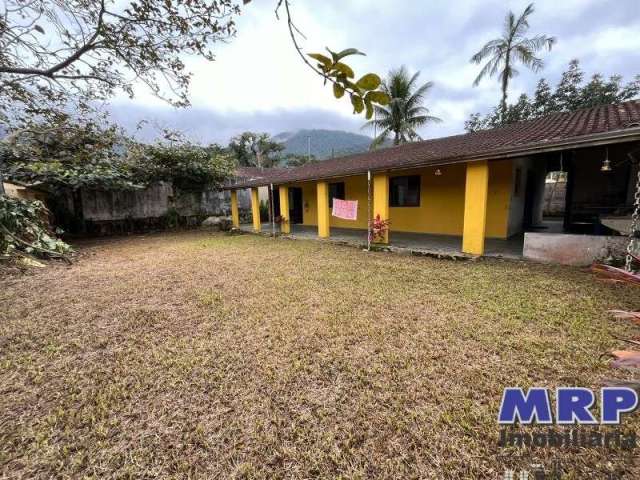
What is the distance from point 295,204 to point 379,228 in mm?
7285

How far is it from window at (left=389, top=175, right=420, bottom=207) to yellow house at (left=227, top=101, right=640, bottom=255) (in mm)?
35

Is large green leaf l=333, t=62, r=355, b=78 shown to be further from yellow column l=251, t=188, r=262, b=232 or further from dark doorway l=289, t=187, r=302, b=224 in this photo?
dark doorway l=289, t=187, r=302, b=224

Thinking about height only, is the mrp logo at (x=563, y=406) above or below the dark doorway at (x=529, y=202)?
below

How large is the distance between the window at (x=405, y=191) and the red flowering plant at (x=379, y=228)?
8.53ft

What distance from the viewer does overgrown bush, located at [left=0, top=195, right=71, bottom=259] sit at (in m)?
5.95

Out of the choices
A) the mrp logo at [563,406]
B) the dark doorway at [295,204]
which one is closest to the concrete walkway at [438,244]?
the mrp logo at [563,406]

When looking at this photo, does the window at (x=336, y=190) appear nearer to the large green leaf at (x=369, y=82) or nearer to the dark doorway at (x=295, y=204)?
the dark doorway at (x=295, y=204)

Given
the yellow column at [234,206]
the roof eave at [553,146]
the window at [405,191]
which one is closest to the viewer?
the roof eave at [553,146]

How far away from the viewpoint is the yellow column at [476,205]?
5516mm

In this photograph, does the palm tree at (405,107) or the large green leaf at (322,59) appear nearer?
the large green leaf at (322,59)

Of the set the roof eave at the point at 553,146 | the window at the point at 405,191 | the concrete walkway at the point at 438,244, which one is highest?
the roof eave at the point at 553,146

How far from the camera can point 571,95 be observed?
15.7 metres

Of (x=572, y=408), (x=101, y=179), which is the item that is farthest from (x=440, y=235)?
(x=101, y=179)

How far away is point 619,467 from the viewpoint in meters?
1.50
